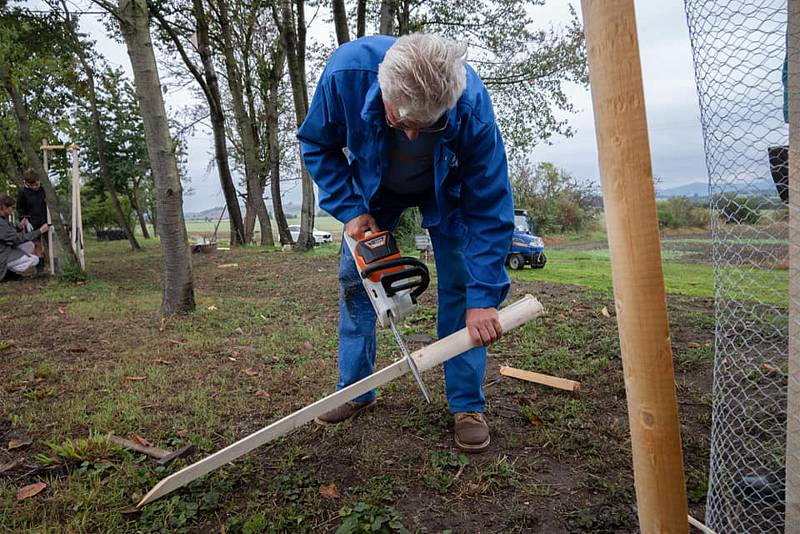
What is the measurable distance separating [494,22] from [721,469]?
13.1 meters

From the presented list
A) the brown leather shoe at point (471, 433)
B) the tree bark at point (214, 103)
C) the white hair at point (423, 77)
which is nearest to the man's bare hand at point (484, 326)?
the brown leather shoe at point (471, 433)

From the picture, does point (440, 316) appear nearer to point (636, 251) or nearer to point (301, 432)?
point (301, 432)

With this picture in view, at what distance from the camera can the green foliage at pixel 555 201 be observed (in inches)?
729

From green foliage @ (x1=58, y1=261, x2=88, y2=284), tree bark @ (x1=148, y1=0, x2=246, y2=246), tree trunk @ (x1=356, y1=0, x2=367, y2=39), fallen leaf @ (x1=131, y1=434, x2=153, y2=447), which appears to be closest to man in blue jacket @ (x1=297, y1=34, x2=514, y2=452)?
fallen leaf @ (x1=131, y1=434, x2=153, y2=447)

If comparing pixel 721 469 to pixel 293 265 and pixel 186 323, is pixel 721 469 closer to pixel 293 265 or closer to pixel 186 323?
pixel 186 323

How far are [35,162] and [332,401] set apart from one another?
25.7ft

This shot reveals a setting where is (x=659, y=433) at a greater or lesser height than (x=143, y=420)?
greater

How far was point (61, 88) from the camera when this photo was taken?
13.5m

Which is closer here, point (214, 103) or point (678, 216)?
point (678, 216)

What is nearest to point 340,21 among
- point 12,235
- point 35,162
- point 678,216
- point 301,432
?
point 35,162

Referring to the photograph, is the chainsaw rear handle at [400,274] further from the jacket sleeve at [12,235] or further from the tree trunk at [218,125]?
the tree trunk at [218,125]

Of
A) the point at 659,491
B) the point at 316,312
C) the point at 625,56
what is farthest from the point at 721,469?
the point at 316,312

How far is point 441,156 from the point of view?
2.14 metres

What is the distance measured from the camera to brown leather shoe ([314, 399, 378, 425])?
2.69m
